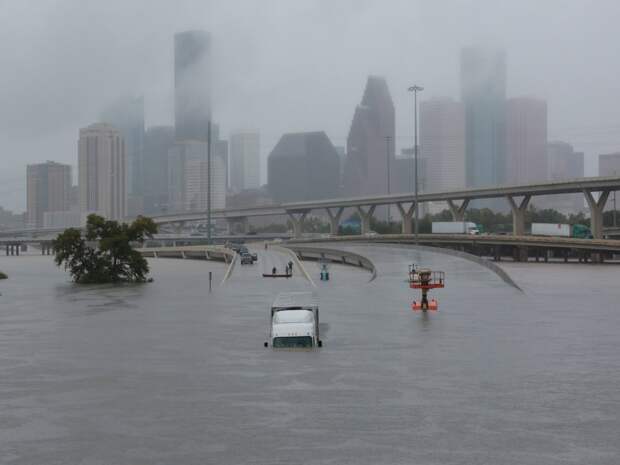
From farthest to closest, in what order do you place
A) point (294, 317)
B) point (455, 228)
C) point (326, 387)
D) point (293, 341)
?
point (455, 228) → point (294, 317) → point (293, 341) → point (326, 387)

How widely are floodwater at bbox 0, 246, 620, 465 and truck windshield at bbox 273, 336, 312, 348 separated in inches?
40.8

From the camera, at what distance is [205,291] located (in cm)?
8031

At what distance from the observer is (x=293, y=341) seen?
3816 centimetres

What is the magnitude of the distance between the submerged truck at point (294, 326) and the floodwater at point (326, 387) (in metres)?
1.07

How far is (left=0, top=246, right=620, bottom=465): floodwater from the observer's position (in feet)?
69.8

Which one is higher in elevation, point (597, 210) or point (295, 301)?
point (597, 210)

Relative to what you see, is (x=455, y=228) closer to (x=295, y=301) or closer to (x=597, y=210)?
(x=597, y=210)

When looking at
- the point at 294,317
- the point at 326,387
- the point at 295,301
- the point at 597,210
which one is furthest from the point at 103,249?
the point at 597,210

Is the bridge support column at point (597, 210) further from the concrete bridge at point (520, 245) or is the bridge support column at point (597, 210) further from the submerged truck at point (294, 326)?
the submerged truck at point (294, 326)

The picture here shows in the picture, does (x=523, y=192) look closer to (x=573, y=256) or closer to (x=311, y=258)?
(x=573, y=256)

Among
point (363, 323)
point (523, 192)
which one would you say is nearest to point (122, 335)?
point (363, 323)

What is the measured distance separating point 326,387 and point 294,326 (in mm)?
9768

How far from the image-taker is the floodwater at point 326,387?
21281mm

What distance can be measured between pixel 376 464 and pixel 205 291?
61.6 m
